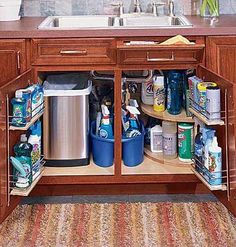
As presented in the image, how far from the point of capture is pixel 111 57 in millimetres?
2797

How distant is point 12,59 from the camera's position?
9.18 ft

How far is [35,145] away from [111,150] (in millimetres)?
447

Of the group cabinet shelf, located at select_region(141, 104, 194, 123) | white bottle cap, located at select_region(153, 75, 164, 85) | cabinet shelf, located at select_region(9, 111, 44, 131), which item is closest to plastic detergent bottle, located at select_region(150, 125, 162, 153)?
cabinet shelf, located at select_region(141, 104, 194, 123)

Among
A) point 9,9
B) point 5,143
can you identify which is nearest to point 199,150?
point 5,143

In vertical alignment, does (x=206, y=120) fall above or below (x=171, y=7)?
below

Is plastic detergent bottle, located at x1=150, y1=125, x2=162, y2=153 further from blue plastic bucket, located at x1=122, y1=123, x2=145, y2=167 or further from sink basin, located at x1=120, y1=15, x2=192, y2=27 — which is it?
sink basin, located at x1=120, y1=15, x2=192, y2=27

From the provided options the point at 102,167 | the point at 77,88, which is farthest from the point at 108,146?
the point at 77,88

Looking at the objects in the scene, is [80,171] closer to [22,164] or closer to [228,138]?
[22,164]

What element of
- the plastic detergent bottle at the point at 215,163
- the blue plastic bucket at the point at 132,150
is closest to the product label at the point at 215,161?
the plastic detergent bottle at the point at 215,163

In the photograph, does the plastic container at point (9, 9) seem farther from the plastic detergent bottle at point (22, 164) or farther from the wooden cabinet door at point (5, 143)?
the plastic detergent bottle at point (22, 164)

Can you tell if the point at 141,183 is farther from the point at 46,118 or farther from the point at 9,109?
the point at 9,109

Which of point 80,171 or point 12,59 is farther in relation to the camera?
point 80,171

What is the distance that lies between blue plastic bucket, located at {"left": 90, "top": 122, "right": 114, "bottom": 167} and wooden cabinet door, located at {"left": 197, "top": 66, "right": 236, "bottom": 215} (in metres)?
0.62

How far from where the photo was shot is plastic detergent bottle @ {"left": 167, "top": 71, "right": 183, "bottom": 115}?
3061 mm
